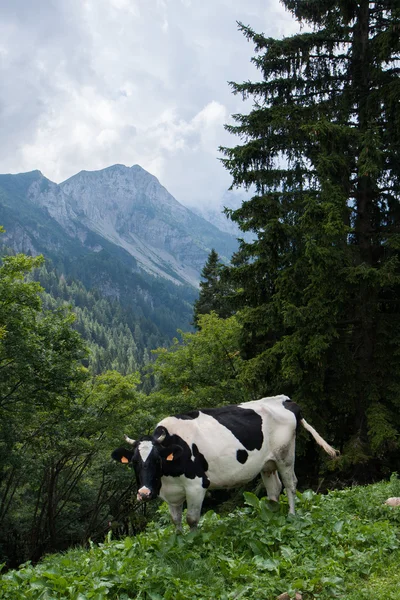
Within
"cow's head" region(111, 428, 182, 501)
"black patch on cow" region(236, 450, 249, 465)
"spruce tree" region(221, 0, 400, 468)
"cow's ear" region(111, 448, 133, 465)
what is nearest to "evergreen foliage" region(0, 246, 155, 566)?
"spruce tree" region(221, 0, 400, 468)

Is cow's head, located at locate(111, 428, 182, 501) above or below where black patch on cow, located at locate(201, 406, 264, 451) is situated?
below

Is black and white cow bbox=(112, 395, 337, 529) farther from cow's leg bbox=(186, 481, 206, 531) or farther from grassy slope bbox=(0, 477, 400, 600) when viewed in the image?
grassy slope bbox=(0, 477, 400, 600)

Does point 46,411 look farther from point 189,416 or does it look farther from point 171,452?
point 171,452

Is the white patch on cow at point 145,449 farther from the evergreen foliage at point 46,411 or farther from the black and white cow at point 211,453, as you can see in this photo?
the evergreen foliage at point 46,411

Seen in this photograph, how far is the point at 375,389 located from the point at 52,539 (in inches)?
635

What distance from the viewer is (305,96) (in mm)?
14039

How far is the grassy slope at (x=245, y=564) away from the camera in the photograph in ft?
15.6

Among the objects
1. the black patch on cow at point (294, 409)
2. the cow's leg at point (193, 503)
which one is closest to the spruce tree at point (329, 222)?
the black patch on cow at point (294, 409)

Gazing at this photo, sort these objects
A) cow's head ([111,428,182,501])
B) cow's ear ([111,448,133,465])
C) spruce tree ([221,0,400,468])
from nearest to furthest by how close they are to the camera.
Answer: cow's head ([111,428,182,501]), cow's ear ([111,448,133,465]), spruce tree ([221,0,400,468])

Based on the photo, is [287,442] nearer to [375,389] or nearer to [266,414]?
[266,414]

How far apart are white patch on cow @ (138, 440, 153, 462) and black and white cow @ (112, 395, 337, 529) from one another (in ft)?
0.04

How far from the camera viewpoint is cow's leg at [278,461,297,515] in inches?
284

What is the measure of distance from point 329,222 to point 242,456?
20.6 feet

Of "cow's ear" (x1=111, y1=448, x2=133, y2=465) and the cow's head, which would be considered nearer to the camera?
the cow's head
